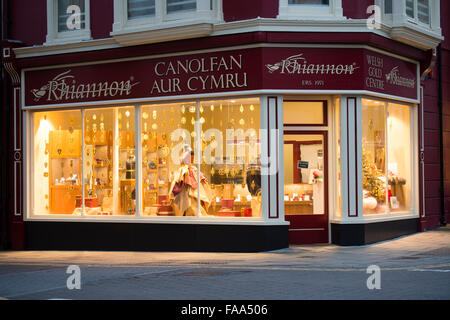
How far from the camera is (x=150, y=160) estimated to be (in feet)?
54.3

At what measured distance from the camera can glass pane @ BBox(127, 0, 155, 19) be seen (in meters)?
16.2

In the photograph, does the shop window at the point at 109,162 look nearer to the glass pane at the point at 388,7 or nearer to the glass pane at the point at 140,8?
the glass pane at the point at 140,8

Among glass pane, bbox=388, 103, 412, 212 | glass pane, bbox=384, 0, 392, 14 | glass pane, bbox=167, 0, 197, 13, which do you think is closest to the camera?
glass pane, bbox=167, 0, 197, 13

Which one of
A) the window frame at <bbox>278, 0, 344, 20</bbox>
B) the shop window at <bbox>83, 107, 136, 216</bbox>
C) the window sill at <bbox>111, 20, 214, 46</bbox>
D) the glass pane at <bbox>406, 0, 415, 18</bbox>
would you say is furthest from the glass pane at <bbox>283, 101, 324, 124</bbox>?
the shop window at <bbox>83, 107, 136, 216</bbox>

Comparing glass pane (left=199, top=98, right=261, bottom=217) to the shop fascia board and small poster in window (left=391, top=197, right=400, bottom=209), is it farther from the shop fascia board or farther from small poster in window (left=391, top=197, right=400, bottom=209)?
small poster in window (left=391, top=197, right=400, bottom=209)

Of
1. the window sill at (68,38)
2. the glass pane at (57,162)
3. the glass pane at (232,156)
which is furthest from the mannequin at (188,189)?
the window sill at (68,38)

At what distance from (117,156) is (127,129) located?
2.34ft

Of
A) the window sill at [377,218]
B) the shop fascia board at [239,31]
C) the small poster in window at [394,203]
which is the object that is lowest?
the window sill at [377,218]

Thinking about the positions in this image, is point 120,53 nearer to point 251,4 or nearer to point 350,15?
point 251,4

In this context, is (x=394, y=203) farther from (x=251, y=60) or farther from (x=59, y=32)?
(x=59, y=32)

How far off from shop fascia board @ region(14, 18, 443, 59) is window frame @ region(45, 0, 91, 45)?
264mm

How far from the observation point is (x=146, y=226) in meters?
16.2

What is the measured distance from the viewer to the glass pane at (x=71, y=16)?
17.3 m

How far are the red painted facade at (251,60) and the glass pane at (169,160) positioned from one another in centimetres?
81
